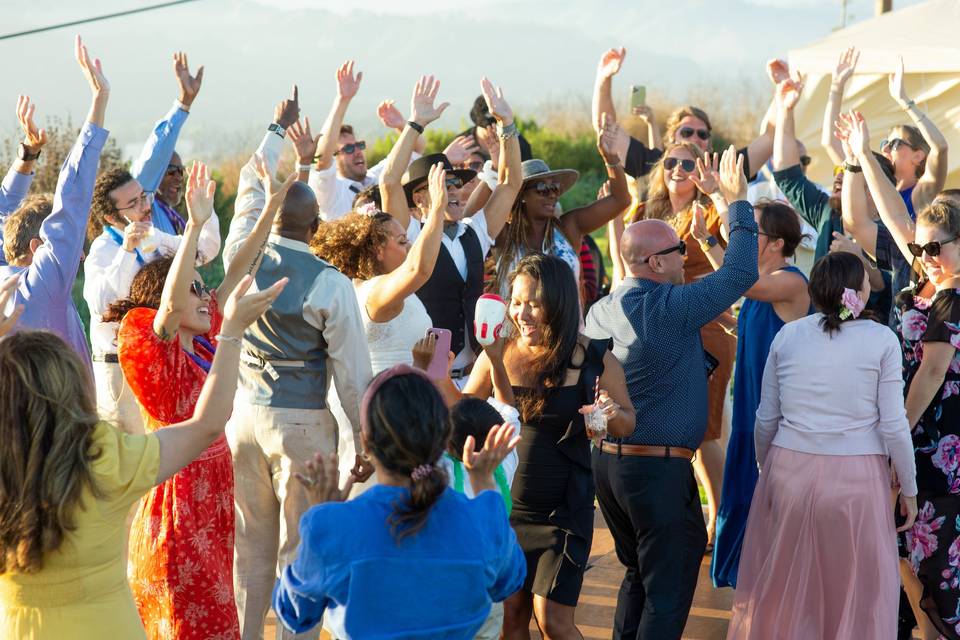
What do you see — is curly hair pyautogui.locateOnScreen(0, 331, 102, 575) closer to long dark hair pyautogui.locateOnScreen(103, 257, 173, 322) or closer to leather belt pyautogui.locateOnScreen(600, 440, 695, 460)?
long dark hair pyautogui.locateOnScreen(103, 257, 173, 322)

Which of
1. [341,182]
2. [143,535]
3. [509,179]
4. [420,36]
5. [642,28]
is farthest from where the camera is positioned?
[642,28]

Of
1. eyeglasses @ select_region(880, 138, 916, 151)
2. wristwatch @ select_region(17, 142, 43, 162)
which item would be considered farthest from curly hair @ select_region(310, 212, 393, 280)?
eyeglasses @ select_region(880, 138, 916, 151)

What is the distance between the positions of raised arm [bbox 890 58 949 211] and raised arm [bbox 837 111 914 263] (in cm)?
76

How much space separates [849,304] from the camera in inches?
165

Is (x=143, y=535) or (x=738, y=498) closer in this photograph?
(x=143, y=535)

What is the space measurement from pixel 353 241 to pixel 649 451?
5.11 feet

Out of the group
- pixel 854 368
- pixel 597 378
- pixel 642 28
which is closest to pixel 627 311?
pixel 597 378

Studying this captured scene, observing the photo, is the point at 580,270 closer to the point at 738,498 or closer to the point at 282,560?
the point at 738,498

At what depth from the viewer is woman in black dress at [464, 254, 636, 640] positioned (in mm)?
4086

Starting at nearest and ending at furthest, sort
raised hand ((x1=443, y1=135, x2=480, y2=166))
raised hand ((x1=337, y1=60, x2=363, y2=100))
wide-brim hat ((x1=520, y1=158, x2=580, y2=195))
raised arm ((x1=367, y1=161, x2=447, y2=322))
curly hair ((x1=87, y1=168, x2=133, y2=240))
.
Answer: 1. raised arm ((x1=367, y1=161, x2=447, y2=322))
2. curly hair ((x1=87, y1=168, x2=133, y2=240))
3. wide-brim hat ((x1=520, y1=158, x2=580, y2=195))
4. raised hand ((x1=337, y1=60, x2=363, y2=100))
5. raised hand ((x1=443, y1=135, x2=480, y2=166))

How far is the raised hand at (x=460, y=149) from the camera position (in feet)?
23.5

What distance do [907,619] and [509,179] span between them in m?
2.79

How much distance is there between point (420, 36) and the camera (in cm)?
8475

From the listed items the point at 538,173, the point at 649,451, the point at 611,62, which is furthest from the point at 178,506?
the point at 611,62
